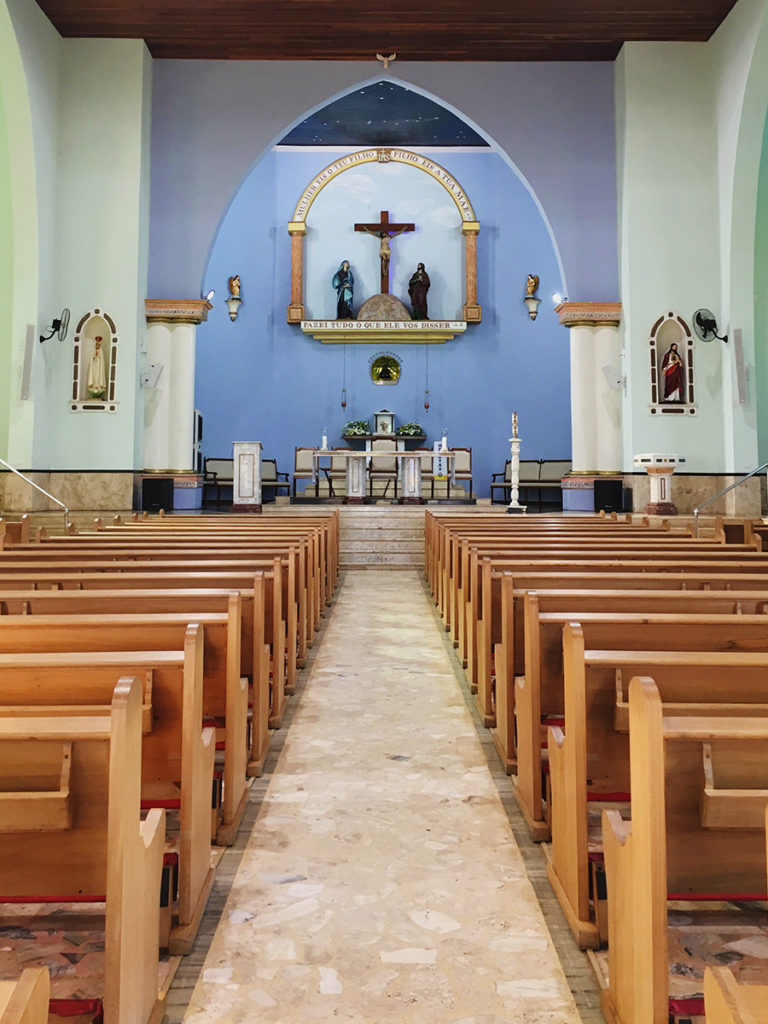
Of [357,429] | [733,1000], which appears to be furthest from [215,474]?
[733,1000]

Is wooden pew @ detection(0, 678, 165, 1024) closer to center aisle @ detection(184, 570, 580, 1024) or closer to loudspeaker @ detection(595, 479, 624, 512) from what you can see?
center aisle @ detection(184, 570, 580, 1024)

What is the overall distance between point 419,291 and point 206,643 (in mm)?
12538

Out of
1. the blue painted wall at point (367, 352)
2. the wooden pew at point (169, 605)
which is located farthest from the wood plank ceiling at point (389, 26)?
the wooden pew at point (169, 605)

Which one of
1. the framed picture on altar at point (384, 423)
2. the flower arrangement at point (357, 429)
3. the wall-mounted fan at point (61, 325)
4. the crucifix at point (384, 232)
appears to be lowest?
the flower arrangement at point (357, 429)

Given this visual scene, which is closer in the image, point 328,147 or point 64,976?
point 64,976

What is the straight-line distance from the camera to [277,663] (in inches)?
122

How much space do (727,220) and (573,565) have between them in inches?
298

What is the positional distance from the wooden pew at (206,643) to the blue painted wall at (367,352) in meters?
12.0

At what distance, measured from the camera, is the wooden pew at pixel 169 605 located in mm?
2447

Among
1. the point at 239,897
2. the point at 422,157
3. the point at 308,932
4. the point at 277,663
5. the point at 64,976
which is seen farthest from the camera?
the point at 422,157

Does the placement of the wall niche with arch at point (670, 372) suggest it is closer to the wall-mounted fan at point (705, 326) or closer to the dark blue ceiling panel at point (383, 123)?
the wall-mounted fan at point (705, 326)

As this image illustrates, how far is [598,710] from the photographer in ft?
5.87

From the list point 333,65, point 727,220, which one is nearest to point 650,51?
point 727,220

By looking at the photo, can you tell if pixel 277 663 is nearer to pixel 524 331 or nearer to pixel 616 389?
pixel 616 389
